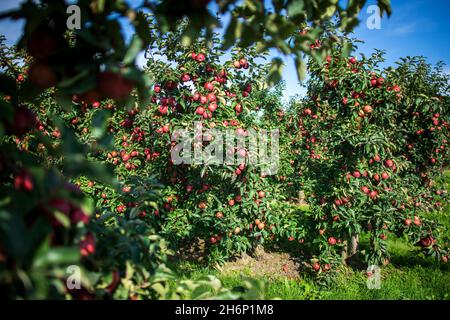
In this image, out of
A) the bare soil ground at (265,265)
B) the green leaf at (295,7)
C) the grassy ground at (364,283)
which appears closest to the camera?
the green leaf at (295,7)

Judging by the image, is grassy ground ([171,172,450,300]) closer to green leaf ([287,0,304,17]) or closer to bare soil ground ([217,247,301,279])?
bare soil ground ([217,247,301,279])

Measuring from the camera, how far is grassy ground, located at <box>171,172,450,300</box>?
3.53 metres

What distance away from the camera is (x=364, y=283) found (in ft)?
12.8

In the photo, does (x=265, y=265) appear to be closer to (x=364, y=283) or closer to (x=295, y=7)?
(x=364, y=283)

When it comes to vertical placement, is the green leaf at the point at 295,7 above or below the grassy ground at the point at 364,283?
above

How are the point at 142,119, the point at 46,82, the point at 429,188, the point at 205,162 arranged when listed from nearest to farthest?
1. the point at 46,82
2. the point at 205,162
3. the point at 142,119
4. the point at 429,188

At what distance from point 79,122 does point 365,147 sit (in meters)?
4.99

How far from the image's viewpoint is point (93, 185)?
186 inches

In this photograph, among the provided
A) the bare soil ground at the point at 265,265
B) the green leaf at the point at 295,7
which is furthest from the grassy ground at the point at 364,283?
the green leaf at the point at 295,7

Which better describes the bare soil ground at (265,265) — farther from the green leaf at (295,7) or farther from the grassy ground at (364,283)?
the green leaf at (295,7)

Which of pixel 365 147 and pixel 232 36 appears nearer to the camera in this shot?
pixel 232 36

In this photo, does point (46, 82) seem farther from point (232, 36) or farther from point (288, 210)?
point (288, 210)

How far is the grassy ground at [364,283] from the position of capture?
139 inches

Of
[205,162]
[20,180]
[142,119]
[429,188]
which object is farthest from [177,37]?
[429,188]
